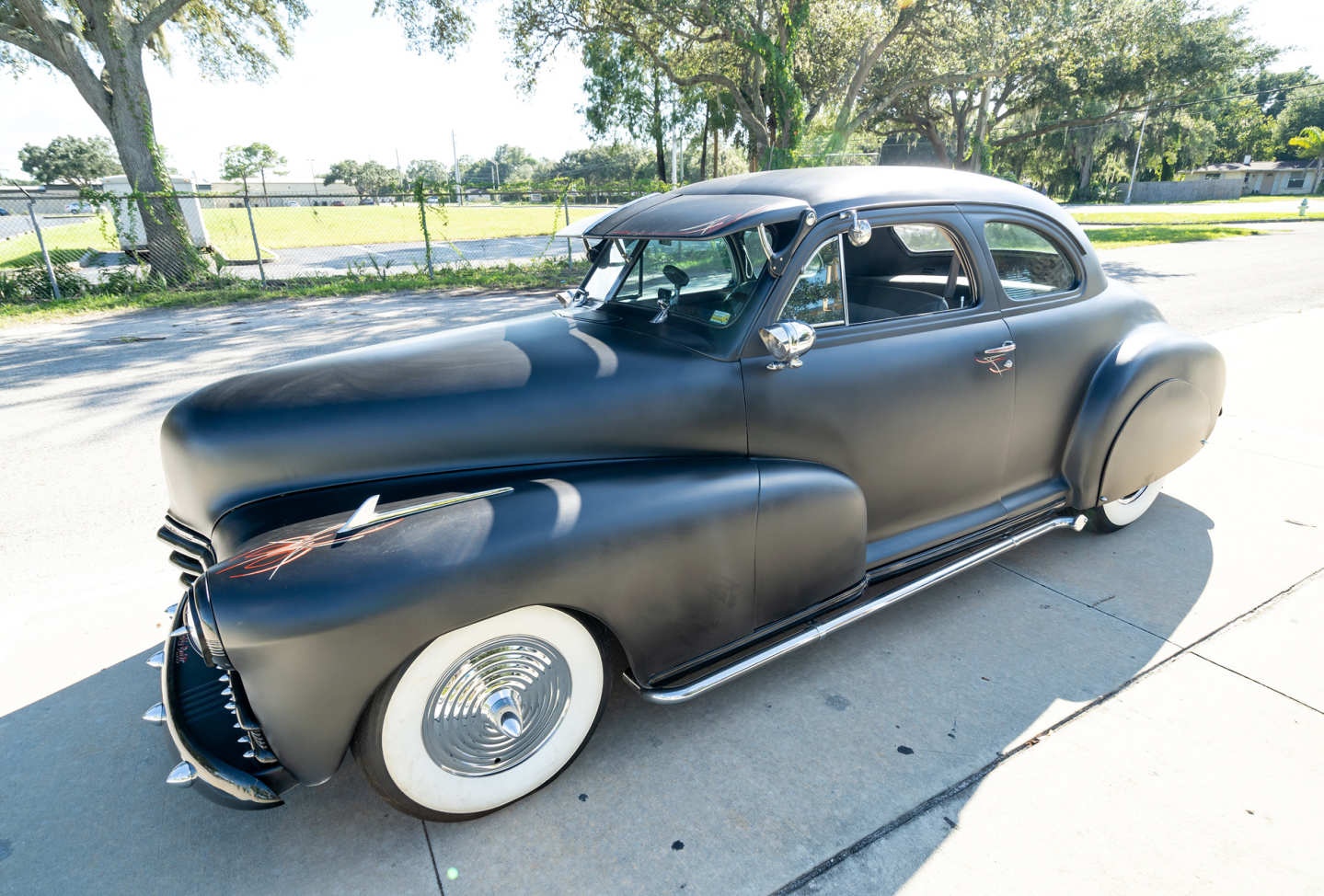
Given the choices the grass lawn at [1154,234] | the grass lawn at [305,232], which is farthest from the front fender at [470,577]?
the grass lawn at [1154,234]

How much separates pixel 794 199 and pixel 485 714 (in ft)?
6.47

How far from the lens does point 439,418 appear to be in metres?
2.12

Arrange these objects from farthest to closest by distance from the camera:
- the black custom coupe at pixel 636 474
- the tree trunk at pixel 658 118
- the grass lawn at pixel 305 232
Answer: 1. the tree trunk at pixel 658 118
2. the grass lawn at pixel 305 232
3. the black custom coupe at pixel 636 474

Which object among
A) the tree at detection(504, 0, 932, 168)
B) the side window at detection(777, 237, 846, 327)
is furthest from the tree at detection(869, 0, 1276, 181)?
the side window at detection(777, 237, 846, 327)

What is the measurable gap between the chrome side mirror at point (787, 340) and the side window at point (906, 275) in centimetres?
39

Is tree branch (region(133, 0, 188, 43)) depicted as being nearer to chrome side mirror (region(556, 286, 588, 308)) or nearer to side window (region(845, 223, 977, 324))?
chrome side mirror (region(556, 286, 588, 308))

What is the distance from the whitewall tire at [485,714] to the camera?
1.81 m

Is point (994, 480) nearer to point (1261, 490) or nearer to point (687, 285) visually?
point (687, 285)

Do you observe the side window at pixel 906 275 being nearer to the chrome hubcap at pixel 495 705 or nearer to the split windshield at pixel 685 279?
the split windshield at pixel 685 279

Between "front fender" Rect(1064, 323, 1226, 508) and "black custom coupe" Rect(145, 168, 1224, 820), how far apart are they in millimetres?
14

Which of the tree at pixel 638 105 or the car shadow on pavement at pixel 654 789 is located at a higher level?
the tree at pixel 638 105

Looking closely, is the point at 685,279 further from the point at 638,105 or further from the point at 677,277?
the point at 638,105

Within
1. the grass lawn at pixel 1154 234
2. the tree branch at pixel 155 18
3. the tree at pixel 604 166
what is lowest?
the grass lawn at pixel 1154 234

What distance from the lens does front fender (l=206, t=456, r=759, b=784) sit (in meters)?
1.62
